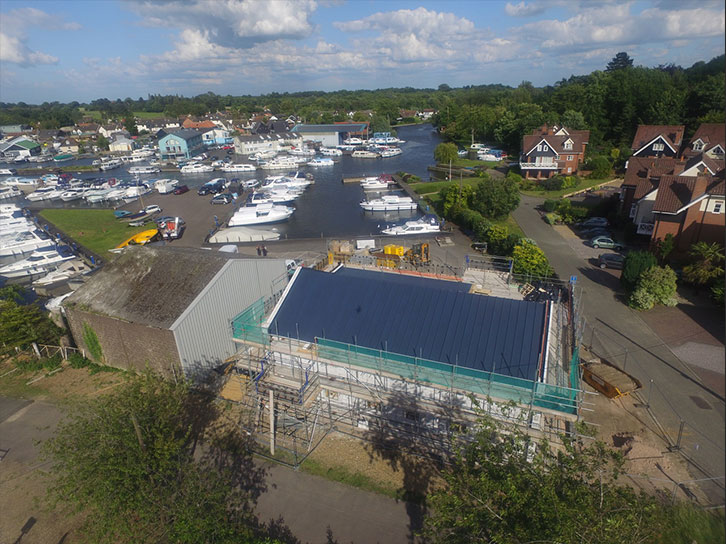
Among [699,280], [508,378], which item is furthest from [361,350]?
[699,280]

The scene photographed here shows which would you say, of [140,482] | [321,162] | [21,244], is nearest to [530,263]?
[140,482]

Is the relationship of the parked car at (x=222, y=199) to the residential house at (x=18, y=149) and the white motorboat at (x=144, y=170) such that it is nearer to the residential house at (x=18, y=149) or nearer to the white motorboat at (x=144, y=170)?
the white motorboat at (x=144, y=170)

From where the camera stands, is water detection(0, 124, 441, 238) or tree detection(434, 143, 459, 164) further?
tree detection(434, 143, 459, 164)

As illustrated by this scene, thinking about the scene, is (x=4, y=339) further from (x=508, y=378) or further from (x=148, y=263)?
(x=508, y=378)

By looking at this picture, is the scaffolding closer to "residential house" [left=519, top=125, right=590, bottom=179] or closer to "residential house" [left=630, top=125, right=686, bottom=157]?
"residential house" [left=519, top=125, right=590, bottom=179]

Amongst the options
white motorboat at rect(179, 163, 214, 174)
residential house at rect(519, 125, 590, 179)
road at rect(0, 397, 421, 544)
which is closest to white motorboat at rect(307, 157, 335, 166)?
white motorboat at rect(179, 163, 214, 174)

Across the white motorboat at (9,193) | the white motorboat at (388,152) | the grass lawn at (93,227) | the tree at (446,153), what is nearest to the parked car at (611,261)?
the grass lawn at (93,227)
